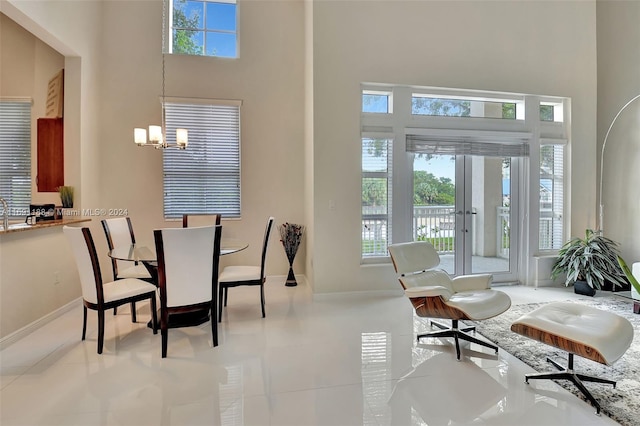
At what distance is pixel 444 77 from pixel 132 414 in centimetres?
489

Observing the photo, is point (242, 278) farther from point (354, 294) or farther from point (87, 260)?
point (354, 294)

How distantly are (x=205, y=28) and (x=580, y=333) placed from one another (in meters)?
5.76

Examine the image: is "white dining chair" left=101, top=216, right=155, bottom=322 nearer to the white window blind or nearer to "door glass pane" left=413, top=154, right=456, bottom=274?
"door glass pane" left=413, top=154, right=456, bottom=274

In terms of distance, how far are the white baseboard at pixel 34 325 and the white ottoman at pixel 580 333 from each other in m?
4.20

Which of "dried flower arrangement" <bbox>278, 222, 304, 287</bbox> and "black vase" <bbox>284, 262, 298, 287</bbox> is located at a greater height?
"dried flower arrangement" <bbox>278, 222, 304, 287</bbox>

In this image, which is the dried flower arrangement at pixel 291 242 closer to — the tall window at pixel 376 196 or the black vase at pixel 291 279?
the black vase at pixel 291 279

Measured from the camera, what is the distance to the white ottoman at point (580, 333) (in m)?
2.05

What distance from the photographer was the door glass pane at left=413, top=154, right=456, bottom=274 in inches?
186

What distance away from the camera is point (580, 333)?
2.12 metres

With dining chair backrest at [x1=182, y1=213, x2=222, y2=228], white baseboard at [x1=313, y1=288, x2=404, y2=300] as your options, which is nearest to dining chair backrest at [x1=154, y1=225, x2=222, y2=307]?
dining chair backrest at [x1=182, y1=213, x2=222, y2=228]

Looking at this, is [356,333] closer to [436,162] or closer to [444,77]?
[436,162]

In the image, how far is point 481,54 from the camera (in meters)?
4.67

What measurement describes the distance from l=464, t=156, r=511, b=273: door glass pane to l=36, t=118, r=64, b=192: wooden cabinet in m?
5.53

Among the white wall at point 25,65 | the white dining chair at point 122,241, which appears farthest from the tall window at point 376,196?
the white wall at point 25,65
